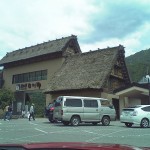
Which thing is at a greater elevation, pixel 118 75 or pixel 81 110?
pixel 118 75

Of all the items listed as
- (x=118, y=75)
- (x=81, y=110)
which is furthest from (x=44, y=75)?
(x=81, y=110)

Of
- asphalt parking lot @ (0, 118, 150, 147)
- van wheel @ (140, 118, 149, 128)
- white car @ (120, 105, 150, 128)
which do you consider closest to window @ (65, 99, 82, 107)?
white car @ (120, 105, 150, 128)

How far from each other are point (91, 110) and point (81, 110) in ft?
2.88

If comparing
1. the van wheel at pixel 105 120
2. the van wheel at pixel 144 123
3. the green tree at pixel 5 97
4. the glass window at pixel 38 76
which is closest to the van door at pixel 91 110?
the van wheel at pixel 105 120

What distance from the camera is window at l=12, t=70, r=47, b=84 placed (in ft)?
141

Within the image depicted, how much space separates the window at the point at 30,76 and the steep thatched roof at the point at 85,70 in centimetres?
311

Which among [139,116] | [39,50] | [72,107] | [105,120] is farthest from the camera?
[39,50]

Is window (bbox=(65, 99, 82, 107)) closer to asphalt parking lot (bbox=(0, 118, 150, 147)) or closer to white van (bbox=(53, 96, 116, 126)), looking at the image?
white van (bbox=(53, 96, 116, 126))

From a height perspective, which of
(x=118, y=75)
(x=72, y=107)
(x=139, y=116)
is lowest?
(x=139, y=116)

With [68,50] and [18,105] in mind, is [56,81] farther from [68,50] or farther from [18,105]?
[18,105]

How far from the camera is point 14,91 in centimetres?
4706

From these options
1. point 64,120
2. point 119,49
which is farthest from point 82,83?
point 64,120

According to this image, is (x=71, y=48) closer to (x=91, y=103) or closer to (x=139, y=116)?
(x=91, y=103)

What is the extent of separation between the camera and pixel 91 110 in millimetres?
23797
